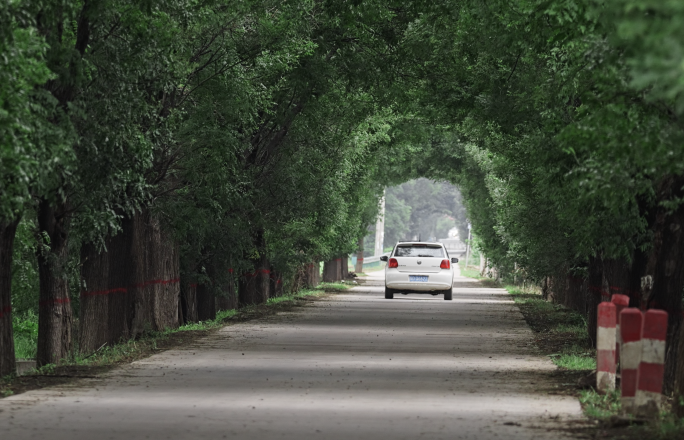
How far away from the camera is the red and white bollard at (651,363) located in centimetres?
1038

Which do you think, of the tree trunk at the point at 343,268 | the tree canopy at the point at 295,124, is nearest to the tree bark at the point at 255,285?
the tree canopy at the point at 295,124

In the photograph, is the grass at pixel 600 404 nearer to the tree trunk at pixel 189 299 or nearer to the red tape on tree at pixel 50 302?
the red tape on tree at pixel 50 302

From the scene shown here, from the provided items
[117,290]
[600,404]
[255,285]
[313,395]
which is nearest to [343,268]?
[255,285]

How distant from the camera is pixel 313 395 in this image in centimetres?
1270

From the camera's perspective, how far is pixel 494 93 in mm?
23812

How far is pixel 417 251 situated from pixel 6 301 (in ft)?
75.0

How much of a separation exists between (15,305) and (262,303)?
344 inches

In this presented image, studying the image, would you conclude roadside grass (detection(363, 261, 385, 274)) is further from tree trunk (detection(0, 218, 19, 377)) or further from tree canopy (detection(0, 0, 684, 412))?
tree trunk (detection(0, 218, 19, 377))

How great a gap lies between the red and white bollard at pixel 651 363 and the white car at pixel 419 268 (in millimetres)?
26298

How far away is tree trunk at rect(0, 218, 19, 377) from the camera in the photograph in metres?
15.0

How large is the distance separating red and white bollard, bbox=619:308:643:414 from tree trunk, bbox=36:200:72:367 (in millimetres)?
8890

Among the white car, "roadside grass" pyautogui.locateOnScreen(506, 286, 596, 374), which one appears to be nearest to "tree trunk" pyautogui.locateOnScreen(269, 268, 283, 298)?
the white car

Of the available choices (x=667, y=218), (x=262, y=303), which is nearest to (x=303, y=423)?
(x=667, y=218)

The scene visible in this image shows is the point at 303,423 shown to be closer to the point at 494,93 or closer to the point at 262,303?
the point at 494,93
